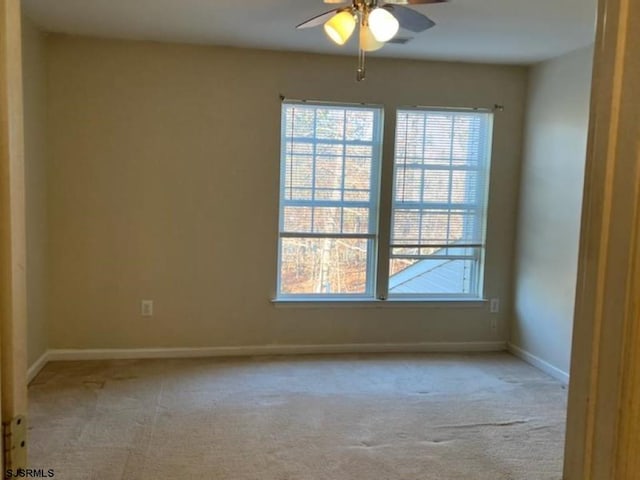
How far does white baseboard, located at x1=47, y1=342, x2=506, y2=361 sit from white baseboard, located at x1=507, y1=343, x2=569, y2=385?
0.43 ft

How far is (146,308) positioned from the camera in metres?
4.32

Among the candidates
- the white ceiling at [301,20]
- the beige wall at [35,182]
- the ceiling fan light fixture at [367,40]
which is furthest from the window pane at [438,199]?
the beige wall at [35,182]

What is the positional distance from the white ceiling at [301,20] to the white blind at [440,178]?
573 mm

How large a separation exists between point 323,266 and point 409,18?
2385 mm

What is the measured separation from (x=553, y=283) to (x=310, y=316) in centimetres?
196

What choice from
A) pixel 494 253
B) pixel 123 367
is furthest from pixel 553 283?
pixel 123 367

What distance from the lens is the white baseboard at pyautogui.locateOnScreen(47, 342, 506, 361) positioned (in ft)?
13.9

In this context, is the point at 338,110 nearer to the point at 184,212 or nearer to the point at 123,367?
the point at 184,212

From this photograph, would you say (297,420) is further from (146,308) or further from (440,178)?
(440,178)

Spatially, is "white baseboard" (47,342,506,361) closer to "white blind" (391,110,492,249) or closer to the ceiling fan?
"white blind" (391,110,492,249)

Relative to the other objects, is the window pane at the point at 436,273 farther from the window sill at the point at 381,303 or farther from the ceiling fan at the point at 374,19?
the ceiling fan at the point at 374,19

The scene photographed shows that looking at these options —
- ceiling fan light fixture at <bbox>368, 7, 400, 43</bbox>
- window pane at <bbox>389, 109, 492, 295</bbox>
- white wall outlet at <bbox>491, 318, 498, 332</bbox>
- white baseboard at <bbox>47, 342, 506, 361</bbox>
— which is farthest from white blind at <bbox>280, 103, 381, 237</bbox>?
ceiling fan light fixture at <bbox>368, 7, 400, 43</bbox>

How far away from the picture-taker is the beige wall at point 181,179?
13.5ft

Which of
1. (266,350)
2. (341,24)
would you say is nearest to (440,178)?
(266,350)
